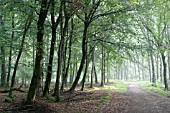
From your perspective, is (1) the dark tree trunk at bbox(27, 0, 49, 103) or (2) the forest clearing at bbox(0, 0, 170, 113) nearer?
(1) the dark tree trunk at bbox(27, 0, 49, 103)

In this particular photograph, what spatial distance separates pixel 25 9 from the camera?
40.9 feet

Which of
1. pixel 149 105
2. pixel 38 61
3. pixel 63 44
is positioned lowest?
pixel 149 105

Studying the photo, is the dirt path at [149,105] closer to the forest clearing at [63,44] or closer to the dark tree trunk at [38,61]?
the forest clearing at [63,44]

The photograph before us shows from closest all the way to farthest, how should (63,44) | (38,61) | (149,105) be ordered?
1. (38,61)
2. (149,105)
3. (63,44)

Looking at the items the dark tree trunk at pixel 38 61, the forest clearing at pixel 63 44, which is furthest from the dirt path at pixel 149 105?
the dark tree trunk at pixel 38 61

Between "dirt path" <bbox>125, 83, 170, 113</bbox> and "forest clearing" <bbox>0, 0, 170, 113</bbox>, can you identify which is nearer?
"dirt path" <bbox>125, 83, 170, 113</bbox>

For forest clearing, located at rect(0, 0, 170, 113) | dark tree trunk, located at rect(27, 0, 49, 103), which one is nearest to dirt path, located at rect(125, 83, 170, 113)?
forest clearing, located at rect(0, 0, 170, 113)

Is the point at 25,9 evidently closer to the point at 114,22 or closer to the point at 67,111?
the point at 67,111

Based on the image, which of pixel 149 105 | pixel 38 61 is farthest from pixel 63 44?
pixel 149 105

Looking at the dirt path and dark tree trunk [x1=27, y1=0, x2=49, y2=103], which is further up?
dark tree trunk [x1=27, y1=0, x2=49, y2=103]

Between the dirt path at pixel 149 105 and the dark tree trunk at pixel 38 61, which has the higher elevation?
the dark tree trunk at pixel 38 61

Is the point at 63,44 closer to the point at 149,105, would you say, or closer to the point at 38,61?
the point at 38,61

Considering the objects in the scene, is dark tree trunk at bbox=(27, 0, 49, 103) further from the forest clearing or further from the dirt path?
the dirt path

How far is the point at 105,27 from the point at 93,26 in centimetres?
196
